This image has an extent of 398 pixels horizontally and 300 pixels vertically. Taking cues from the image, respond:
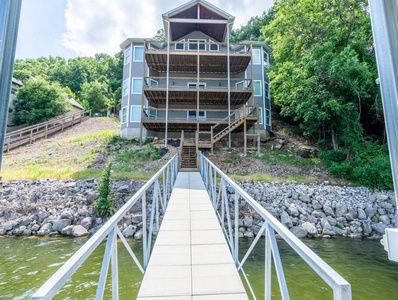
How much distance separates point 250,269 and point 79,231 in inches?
249

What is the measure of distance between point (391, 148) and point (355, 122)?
48.8 ft

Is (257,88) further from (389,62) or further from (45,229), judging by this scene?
(389,62)

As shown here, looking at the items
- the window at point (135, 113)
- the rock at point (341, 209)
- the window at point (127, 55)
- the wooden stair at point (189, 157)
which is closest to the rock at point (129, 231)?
the wooden stair at point (189, 157)

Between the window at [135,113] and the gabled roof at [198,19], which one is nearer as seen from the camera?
the gabled roof at [198,19]

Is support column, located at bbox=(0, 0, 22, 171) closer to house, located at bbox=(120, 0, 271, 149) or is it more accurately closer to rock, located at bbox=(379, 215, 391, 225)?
rock, located at bbox=(379, 215, 391, 225)

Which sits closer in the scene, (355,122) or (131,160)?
(355,122)

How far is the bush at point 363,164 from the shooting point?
11.2 m

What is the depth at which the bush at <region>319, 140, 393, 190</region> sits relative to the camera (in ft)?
36.8

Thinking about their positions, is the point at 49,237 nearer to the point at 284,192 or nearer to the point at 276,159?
the point at 284,192

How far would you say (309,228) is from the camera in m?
8.46

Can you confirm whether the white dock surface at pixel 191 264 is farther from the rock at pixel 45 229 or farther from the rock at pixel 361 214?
the rock at pixel 361 214

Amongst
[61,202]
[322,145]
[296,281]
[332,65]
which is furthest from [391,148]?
[322,145]

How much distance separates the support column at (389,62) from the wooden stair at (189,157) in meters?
11.9

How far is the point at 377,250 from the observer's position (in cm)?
720
